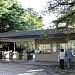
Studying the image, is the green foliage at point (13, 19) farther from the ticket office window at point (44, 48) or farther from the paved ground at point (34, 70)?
the paved ground at point (34, 70)

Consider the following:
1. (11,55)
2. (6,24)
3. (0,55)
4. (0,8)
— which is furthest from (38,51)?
(6,24)

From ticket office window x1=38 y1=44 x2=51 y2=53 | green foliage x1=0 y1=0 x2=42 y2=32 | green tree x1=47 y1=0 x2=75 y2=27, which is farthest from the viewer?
green foliage x1=0 y1=0 x2=42 y2=32

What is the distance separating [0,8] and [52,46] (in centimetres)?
1266

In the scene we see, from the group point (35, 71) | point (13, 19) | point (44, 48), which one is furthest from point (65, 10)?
point (13, 19)

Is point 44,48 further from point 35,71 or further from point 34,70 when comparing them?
point 35,71

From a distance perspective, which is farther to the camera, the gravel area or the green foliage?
the green foliage

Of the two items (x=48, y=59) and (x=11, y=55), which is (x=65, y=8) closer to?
(x=48, y=59)

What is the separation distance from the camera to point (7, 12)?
4234 cm

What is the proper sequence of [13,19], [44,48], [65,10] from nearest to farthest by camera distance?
1. [65,10]
2. [44,48]
3. [13,19]

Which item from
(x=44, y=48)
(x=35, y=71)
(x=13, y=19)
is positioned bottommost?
(x=35, y=71)

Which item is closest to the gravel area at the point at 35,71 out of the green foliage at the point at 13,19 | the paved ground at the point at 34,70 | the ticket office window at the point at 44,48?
the paved ground at the point at 34,70

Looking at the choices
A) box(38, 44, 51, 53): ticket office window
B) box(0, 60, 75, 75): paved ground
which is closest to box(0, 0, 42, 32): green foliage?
box(38, 44, 51, 53): ticket office window

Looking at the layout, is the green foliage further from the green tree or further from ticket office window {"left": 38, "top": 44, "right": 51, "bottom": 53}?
the green tree

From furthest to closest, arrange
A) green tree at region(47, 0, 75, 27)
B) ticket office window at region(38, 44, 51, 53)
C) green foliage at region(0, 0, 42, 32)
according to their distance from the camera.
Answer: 1. green foliage at region(0, 0, 42, 32)
2. ticket office window at region(38, 44, 51, 53)
3. green tree at region(47, 0, 75, 27)
